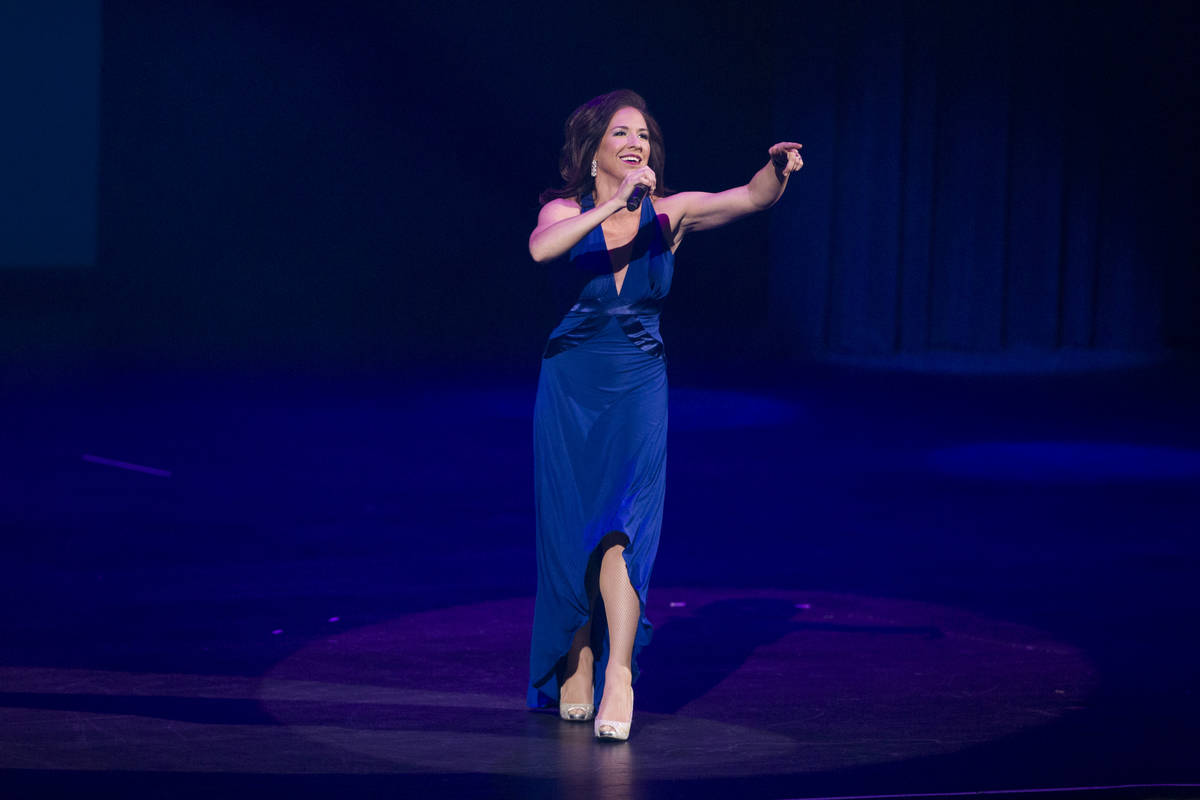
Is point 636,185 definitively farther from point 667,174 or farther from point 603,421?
point 667,174

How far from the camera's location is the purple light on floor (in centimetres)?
708

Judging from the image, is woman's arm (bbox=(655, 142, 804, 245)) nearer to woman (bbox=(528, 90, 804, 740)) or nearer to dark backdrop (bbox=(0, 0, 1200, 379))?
woman (bbox=(528, 90, 804, 740))

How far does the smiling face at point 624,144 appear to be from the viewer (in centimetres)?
369

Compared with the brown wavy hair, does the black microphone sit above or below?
below

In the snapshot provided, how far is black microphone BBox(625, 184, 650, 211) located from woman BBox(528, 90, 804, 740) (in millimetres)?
159

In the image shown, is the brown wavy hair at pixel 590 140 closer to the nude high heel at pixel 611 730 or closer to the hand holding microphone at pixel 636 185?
the hand holding microphone at pixel 636 185

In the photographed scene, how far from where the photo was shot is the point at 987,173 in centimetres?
1267

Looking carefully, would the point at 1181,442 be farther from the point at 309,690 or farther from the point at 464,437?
the point at 309,690

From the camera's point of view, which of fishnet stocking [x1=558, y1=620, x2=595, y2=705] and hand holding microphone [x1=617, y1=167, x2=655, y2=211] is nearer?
hand holding microphone [x1=617, y1=167, x2=655, y2=211]

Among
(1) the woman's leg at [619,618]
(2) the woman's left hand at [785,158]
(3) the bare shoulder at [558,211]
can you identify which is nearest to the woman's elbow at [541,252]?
(3) the bare shoulder at [558,211]

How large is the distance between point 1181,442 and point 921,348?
450 cm

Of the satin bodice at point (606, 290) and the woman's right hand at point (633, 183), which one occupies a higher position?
the woman's right hand at point (633, 183)

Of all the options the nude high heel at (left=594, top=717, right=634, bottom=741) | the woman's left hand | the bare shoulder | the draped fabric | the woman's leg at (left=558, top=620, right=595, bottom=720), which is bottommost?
the nude high heel at (left=594, top=717, right=634, bottom=741)

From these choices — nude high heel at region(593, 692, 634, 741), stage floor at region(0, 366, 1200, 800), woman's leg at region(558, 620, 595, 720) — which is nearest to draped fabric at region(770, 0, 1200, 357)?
stage floor at region(0, 366, 1200, 800)
